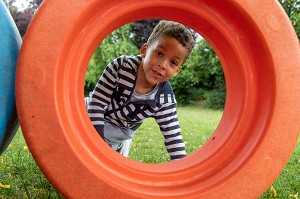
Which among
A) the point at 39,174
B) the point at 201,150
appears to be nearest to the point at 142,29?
the point at 39,174

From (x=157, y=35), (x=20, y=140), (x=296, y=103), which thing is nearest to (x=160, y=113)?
(x=157, y=35)

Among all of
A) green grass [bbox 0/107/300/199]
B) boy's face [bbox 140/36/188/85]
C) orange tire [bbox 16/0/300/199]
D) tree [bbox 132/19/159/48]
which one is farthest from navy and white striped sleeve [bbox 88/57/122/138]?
tree [bbox 132/19/159/48]

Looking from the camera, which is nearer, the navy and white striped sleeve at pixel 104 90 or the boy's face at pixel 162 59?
the boy's face at pixel 162 59

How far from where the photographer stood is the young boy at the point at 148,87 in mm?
3016

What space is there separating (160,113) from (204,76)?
1254cm

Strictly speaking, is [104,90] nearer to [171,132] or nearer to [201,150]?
[171,132]

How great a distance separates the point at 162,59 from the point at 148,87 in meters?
0.30

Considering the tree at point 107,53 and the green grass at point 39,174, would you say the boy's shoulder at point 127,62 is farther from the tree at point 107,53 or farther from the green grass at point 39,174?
the tree at point 107,53

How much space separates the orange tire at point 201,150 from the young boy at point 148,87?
0.67 metres

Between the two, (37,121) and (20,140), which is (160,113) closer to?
(37,121)

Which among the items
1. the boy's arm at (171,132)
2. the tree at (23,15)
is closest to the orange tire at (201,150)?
the boy's arm at (171,132)

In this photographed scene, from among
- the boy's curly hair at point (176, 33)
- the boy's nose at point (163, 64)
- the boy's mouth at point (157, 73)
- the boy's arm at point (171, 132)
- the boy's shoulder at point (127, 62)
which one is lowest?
the boy's arm at point (171, 132)

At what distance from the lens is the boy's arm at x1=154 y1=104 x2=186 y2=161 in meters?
3.16

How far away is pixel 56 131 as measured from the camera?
69.0 inches
